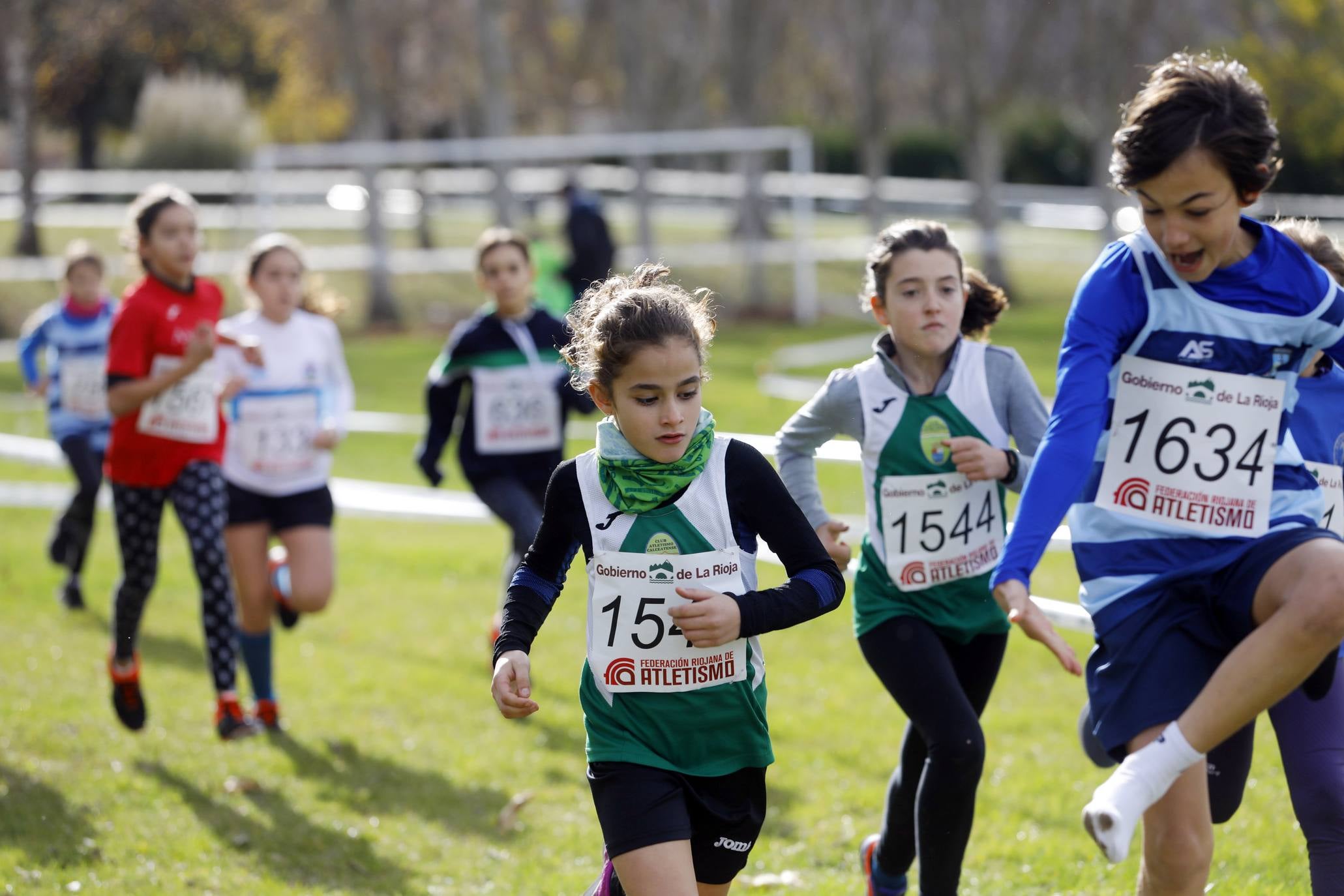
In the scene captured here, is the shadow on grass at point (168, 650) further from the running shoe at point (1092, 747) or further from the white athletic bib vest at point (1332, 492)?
the white athletic bib vest at point (1332, 492)

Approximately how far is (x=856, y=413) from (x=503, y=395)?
128 inches

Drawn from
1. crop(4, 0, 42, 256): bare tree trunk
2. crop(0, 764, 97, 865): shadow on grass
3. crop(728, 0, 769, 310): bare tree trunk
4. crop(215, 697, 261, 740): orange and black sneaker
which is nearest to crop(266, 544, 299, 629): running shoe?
crop(215, 697, 261, 740): orange and black sneaker

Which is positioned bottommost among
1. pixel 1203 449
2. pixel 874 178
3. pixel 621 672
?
pixel 621 672

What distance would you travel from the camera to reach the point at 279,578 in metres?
7.69

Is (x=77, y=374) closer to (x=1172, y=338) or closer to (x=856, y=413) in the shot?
(x=856, y=413)

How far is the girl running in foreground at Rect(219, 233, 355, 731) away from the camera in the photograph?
7.33 m

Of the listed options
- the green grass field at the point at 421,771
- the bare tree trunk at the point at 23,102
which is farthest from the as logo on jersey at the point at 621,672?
the bare tree trunk at the point at 23,102

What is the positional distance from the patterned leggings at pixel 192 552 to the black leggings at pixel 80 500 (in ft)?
12.2

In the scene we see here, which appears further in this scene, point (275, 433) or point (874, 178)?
point (874, 178)

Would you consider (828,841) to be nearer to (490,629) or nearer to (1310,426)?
(1310,426)

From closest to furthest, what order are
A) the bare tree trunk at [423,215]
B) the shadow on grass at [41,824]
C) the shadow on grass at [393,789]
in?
the shadow on grass at [41,824], the shadow on grass at [393,789], the bare tree trunk at [423,215]

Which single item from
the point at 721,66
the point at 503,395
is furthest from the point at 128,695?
the point at 721,66

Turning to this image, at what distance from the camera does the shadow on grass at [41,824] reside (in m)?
5.58

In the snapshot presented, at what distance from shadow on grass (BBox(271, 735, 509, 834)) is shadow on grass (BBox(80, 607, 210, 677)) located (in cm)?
208
